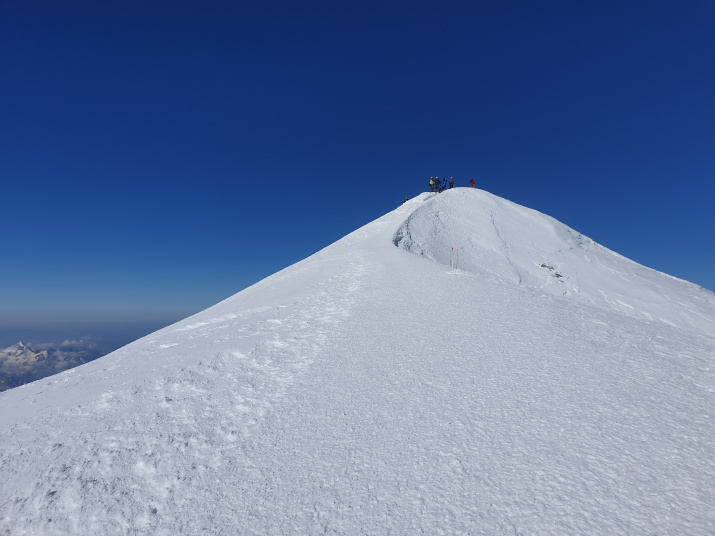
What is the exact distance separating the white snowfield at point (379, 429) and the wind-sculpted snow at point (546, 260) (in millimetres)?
11006

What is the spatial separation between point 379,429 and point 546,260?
87.4ft

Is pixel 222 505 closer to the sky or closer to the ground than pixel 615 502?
closer to the sky

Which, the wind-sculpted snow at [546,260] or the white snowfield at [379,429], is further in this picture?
the wind-sculpted snow at [546,260]

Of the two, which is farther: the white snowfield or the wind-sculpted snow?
the wind-sculpted snow

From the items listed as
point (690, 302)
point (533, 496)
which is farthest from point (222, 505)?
point (690, 302)

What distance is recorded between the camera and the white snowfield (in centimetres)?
475

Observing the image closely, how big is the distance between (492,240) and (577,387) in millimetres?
22803

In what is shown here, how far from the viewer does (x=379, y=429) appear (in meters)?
6.38

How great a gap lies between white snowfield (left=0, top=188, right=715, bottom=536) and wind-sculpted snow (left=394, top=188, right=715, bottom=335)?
36.1 ft

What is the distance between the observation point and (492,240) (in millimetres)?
28922

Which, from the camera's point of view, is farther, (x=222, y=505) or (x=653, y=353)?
(x=653, y=353)

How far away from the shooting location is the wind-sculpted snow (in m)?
23.8

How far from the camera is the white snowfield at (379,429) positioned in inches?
187

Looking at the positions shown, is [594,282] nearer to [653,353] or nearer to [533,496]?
[653,353]
